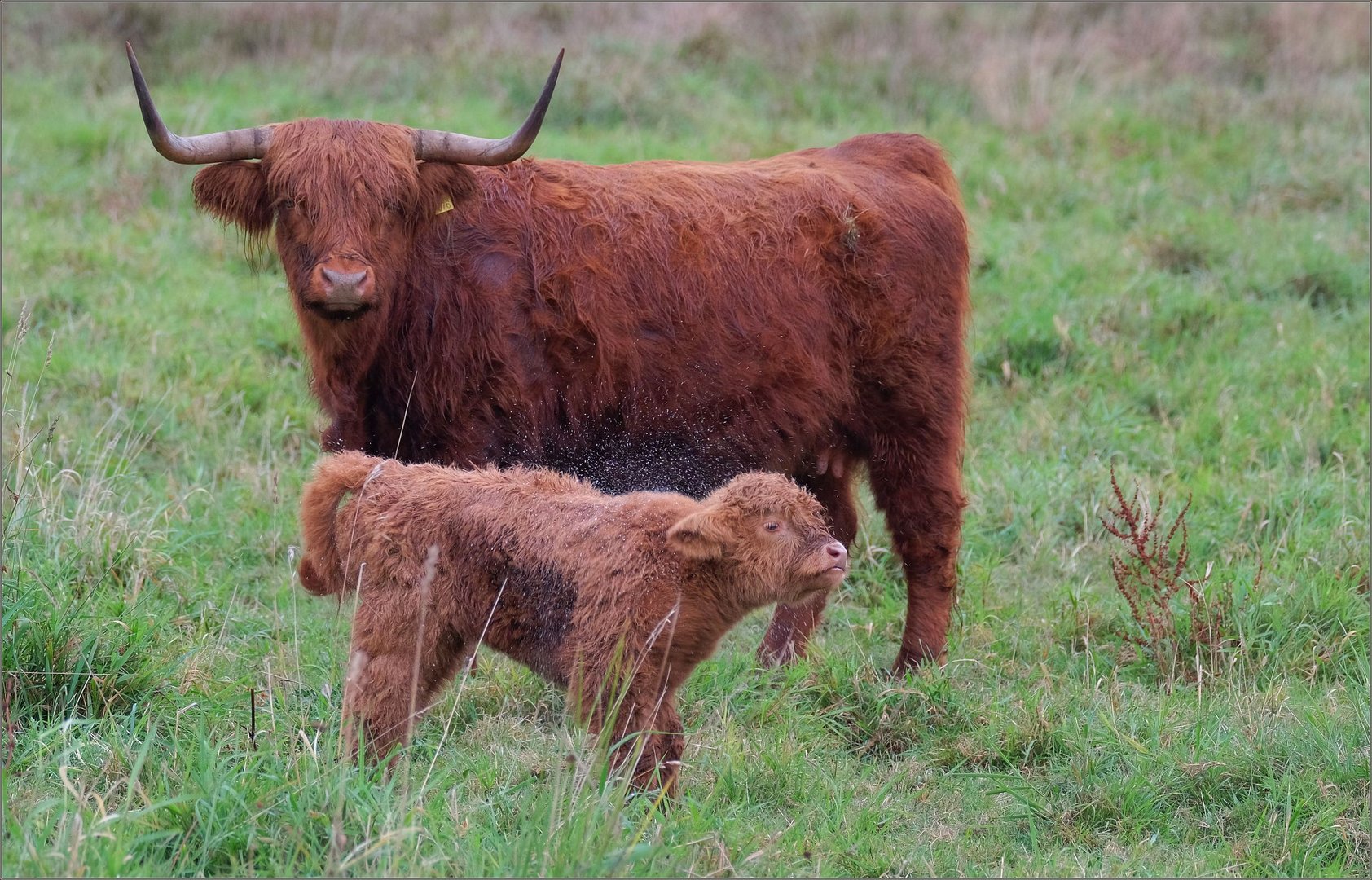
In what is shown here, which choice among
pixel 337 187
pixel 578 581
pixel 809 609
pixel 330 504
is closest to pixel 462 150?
pixel 337 187

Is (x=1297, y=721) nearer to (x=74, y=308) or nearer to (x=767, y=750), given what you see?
(x=767, y=750)

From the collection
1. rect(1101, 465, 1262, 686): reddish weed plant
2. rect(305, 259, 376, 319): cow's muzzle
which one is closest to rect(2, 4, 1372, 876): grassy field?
rect(1101, 465, 1262, 686): reddish weed plant

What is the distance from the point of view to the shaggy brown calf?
11.9ft

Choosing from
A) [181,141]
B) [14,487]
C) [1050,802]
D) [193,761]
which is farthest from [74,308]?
[1050,802]

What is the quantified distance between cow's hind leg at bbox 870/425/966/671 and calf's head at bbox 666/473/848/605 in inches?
80.5

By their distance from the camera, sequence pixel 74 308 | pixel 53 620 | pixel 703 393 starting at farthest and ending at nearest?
pixel 74 308 < pixel 703 393 < pixel 53 620

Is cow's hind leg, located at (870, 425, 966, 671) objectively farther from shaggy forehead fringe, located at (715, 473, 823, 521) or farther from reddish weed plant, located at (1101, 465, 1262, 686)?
shaggy forehead fringe, located at (715, 473, 823, 521)

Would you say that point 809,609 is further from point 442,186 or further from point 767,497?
point 442,186

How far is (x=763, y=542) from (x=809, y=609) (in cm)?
194

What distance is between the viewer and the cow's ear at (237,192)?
484 centimetres

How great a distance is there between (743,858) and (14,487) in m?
3.43

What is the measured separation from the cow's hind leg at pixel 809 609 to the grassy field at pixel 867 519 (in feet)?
0.38

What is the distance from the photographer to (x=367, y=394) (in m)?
4.93

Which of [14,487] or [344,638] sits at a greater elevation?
[14,487]
